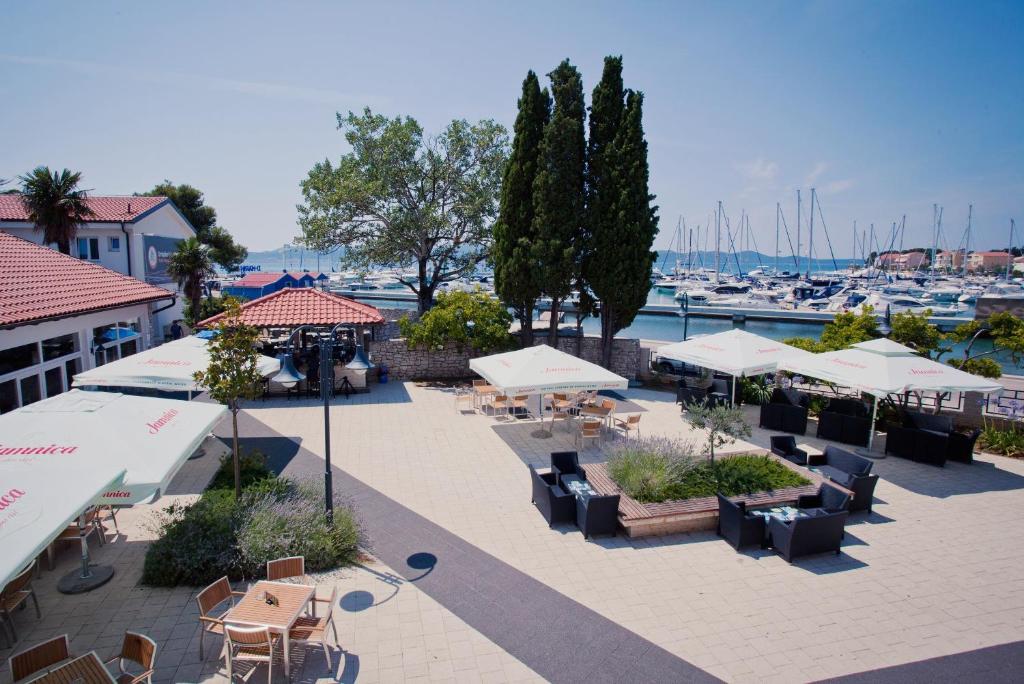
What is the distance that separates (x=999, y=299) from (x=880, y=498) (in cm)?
5809

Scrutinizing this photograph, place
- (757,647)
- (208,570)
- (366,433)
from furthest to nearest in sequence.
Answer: (366,433) < (208,570) < (757,647)

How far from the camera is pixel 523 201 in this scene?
20.8 meters

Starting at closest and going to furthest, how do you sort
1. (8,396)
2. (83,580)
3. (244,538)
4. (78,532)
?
(83,580) < (244,538) < (78,532) < (8,396)

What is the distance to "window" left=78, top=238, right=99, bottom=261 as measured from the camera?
2620 centimetres

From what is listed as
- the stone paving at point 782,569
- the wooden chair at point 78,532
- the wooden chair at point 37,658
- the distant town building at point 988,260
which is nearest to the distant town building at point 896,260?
the distant town building at point 988,260

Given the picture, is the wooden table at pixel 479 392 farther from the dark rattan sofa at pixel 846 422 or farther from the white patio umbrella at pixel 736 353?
the dark rattan sofa at pixel 846 422

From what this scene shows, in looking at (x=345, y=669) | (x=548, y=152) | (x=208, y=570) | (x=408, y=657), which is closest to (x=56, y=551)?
(x=208, y=570)

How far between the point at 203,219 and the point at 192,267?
26.5 m

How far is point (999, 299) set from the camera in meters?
53.6

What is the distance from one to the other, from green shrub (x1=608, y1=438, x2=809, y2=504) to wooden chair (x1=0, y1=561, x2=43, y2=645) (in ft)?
27.6

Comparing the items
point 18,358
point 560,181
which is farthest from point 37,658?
point 560,181

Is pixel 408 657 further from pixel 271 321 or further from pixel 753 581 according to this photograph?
pixel 271 321

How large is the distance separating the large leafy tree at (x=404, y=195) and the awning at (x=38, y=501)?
19.6 metres

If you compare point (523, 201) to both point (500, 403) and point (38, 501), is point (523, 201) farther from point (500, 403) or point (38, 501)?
point (38, 501)
